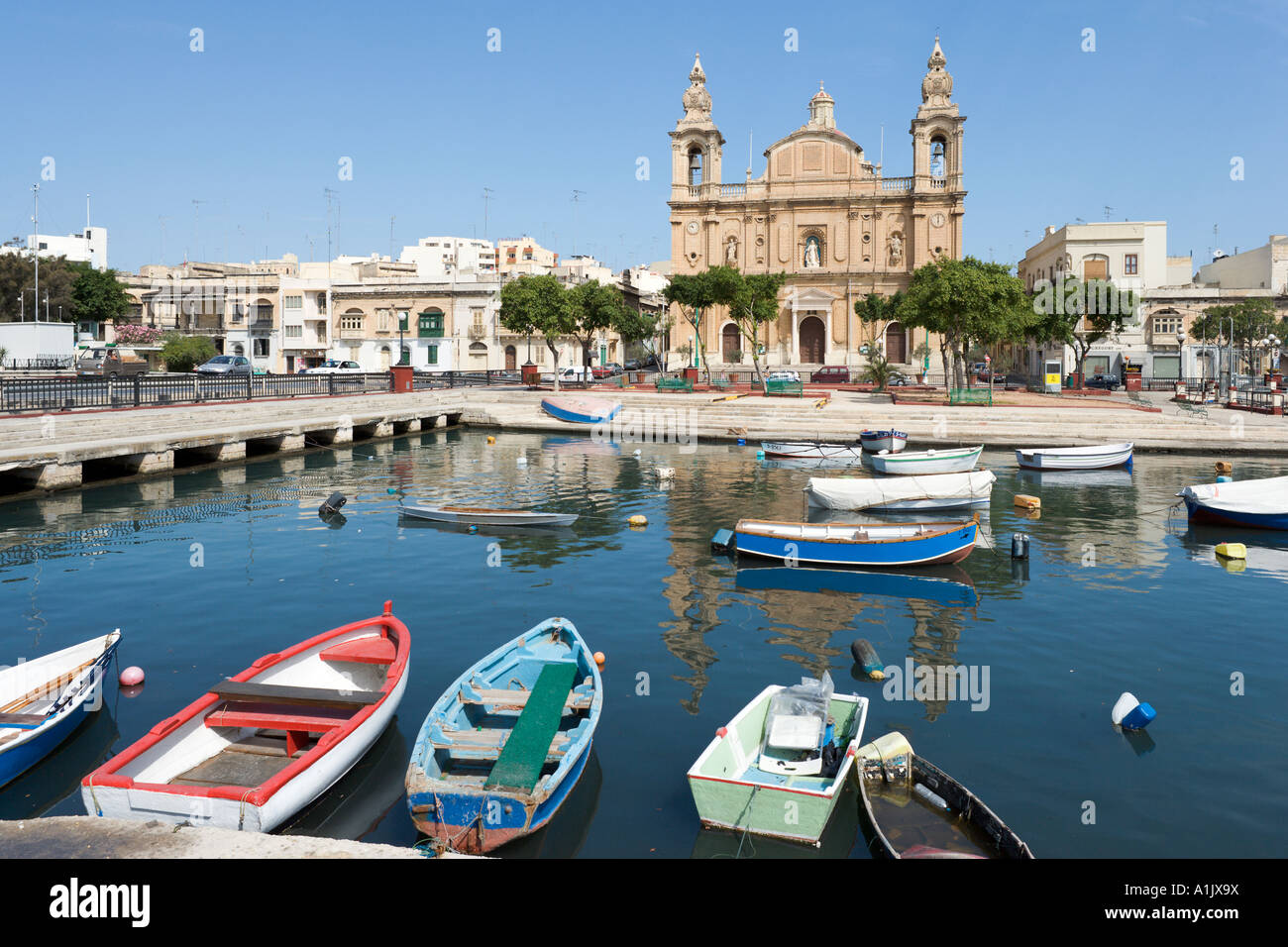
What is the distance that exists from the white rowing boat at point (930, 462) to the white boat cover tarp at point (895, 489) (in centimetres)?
317

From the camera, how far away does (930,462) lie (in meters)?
28.3

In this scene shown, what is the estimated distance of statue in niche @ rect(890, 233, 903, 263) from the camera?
71.3 m

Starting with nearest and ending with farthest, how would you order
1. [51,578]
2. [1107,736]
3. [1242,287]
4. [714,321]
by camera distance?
[1107,736], [51,578], [714,321], [1242,287]

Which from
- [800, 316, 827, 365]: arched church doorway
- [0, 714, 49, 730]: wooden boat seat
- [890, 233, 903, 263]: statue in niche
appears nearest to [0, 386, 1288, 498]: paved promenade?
[0, 714, 49, 730]: wooden boat seat

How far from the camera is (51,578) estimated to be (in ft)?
56.4

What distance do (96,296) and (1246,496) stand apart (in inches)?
3379

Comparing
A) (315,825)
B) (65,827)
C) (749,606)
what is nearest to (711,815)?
(315,825)

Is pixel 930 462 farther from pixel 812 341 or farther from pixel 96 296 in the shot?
pixel 96 296

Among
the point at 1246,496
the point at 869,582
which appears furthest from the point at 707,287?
the point at 869,582

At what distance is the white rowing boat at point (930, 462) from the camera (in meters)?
28.1

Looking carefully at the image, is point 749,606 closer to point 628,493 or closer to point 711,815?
point 711,815

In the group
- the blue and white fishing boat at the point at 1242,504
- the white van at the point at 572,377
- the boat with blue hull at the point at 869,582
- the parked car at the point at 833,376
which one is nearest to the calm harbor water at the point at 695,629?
the boat with blue hull at the point at 869,582
